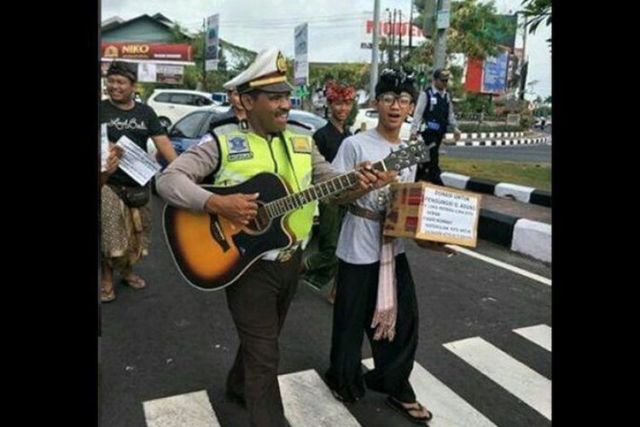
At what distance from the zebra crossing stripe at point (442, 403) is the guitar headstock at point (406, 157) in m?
1.20

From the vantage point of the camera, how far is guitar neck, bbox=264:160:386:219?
6.95 feet

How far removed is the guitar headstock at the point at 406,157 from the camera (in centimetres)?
216

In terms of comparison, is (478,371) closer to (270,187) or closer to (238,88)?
(270,187)

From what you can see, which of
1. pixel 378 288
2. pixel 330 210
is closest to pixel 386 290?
pixel 378 288

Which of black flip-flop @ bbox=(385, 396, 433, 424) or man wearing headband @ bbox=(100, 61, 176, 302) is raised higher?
man wearing headband @ bbox=(100, 61, 176, 302)

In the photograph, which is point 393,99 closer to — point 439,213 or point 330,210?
point 439,213

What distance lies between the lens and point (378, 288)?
2.50 metres

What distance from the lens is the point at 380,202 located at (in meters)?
2.46

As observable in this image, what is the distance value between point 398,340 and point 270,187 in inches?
38.8

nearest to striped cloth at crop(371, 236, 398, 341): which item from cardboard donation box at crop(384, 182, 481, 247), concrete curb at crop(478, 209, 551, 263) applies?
cardboard donation box at crop(384, 182, 481, 247)

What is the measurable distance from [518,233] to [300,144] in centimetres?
407

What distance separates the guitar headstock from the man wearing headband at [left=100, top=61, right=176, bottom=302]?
209 centimetres

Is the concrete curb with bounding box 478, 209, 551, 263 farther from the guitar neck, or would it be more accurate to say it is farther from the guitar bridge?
the guitar bridge
